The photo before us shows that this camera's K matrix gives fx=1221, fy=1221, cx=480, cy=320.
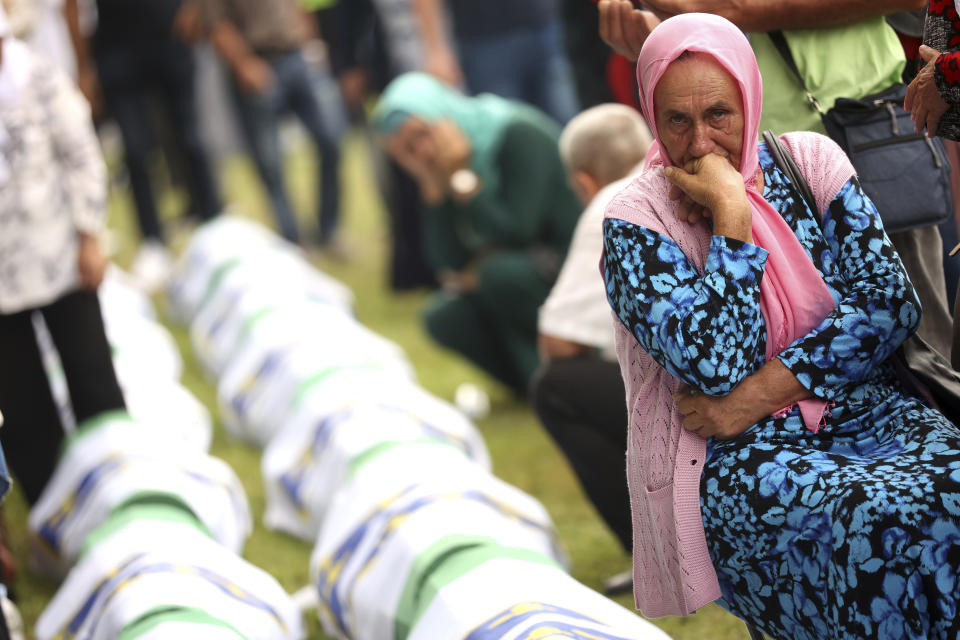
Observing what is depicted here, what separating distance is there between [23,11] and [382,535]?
1915 mm

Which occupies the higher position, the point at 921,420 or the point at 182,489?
the point at 921,420

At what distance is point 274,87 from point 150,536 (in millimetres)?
4399

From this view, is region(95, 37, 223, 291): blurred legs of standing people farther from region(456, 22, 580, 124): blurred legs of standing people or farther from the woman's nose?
the woman's nose

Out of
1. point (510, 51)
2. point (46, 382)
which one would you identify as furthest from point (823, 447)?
point (510, 51)

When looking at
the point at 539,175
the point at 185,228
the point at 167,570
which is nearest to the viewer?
the point at 167,570

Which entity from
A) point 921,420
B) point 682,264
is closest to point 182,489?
point 682,264

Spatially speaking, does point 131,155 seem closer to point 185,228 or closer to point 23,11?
point 185,228

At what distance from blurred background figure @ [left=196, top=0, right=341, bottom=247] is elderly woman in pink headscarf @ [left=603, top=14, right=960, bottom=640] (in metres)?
4.96

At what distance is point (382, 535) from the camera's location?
8.93 feet

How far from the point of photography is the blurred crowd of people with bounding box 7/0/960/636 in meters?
2.43

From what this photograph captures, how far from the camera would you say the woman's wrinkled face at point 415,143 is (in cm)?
423

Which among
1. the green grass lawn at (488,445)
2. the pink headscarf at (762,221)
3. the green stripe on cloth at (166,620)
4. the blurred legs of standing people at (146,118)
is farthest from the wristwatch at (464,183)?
the blurred legs of standing people at (146,118)

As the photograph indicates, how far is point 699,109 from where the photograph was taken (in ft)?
6.47

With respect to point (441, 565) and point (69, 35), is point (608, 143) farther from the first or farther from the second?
point (69, 35)
